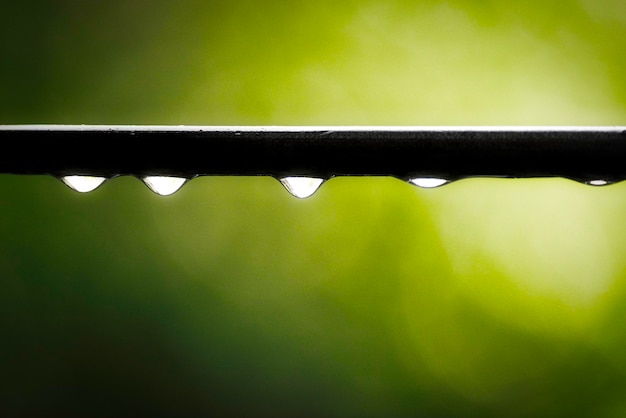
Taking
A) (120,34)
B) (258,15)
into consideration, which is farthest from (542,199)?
(120,34)

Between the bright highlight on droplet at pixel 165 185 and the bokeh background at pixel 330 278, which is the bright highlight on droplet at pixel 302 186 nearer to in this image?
the bright highlight on droplet at pixel 165 185

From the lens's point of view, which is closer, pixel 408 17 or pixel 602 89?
pixel 602 89

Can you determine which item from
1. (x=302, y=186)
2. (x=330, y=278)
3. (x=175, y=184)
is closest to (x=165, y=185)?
(x=175, y=184)

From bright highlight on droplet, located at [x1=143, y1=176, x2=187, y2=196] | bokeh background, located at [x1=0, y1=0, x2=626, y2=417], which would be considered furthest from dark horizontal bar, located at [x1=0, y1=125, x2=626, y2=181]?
bokeh background, located at [x1=0, y1=0, x2=626, y2=417]

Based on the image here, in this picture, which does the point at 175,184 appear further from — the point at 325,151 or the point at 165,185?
the point at 325,151

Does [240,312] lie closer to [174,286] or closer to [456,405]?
[174,286]

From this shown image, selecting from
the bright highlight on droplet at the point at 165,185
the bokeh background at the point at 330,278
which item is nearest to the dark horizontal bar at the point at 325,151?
the bright highlight on droplet at the point at 165,185

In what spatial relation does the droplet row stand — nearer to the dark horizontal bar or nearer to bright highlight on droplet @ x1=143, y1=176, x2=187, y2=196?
bright highlight on droplet @ x1=143, y1=176, x2=187, y2=196
